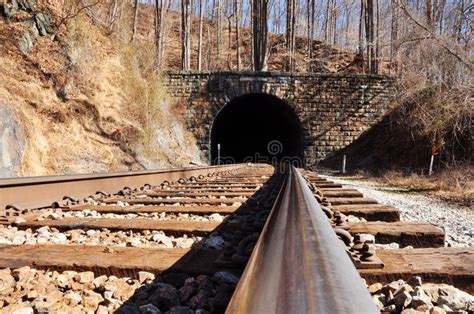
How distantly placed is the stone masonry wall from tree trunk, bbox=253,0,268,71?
16.8 feet

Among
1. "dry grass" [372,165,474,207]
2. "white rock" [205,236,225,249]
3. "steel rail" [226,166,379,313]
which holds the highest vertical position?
"steel rail" [226,166,379,313]

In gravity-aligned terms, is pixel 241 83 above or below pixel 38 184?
above

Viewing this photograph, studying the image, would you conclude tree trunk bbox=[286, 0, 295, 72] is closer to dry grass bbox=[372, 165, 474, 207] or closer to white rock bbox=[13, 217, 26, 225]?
dry grass bbox=[372, 165, 474, 207]

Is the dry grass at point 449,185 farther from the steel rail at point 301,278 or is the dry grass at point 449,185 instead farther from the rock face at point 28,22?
the rock face at point 28,22

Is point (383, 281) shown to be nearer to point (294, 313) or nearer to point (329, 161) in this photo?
point (294, 313)

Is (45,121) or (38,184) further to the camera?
(45,121)

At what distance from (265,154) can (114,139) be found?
1596cm

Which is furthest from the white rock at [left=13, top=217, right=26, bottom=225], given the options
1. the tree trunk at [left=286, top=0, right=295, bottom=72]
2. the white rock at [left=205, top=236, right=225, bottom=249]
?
the tree trunk at [left=286, top=0, right=295, bottom=72]

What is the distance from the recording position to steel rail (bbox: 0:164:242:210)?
3.12 meters

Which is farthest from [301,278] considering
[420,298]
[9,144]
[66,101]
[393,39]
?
[393,39]

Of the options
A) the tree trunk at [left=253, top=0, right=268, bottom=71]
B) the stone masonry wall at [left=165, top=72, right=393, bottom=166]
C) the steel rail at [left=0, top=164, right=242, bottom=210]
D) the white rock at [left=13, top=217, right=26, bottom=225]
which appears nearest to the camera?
the white rock at [left=13, top=217, right=26, bottom=225]

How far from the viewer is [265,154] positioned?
25266mm

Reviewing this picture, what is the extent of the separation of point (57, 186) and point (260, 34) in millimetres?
Answer: 21466

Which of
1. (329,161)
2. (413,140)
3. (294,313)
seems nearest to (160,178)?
(294,313)
